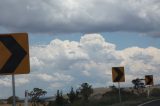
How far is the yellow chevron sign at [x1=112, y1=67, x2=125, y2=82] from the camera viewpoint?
3412cm

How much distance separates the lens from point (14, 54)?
13203mm

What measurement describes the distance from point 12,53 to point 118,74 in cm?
2152

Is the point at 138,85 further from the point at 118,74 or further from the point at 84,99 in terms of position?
the point at 118,74

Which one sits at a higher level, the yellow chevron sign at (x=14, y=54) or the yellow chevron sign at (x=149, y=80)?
the yellow chevron sign at (x=149, y=80)

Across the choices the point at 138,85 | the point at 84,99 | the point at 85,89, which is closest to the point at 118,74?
the point at 84,99

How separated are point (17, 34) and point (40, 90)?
31.8 m

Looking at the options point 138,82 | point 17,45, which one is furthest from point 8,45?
point 138,82

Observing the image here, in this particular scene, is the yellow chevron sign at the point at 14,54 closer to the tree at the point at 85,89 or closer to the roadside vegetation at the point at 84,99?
the roadside vegetation at the point at 84,99

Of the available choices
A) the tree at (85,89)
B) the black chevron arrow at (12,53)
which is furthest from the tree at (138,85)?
the black chevron arrow at (12,53)

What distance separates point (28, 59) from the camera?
13.0 m

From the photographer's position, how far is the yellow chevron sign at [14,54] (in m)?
13.0

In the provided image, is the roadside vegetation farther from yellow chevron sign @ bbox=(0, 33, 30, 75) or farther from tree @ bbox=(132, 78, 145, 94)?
yellow chevron sign @ bbox=(0, 33, 30, 75)

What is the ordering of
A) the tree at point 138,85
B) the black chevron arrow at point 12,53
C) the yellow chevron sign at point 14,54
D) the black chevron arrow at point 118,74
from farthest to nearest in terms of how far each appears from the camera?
the tree at point 138,85, the black chevron arrow at point 118,74, the black chevron arrow at point 12,53, the yellow chevron sign at point 14,54

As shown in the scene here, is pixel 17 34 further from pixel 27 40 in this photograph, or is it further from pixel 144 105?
pixel 144 105
